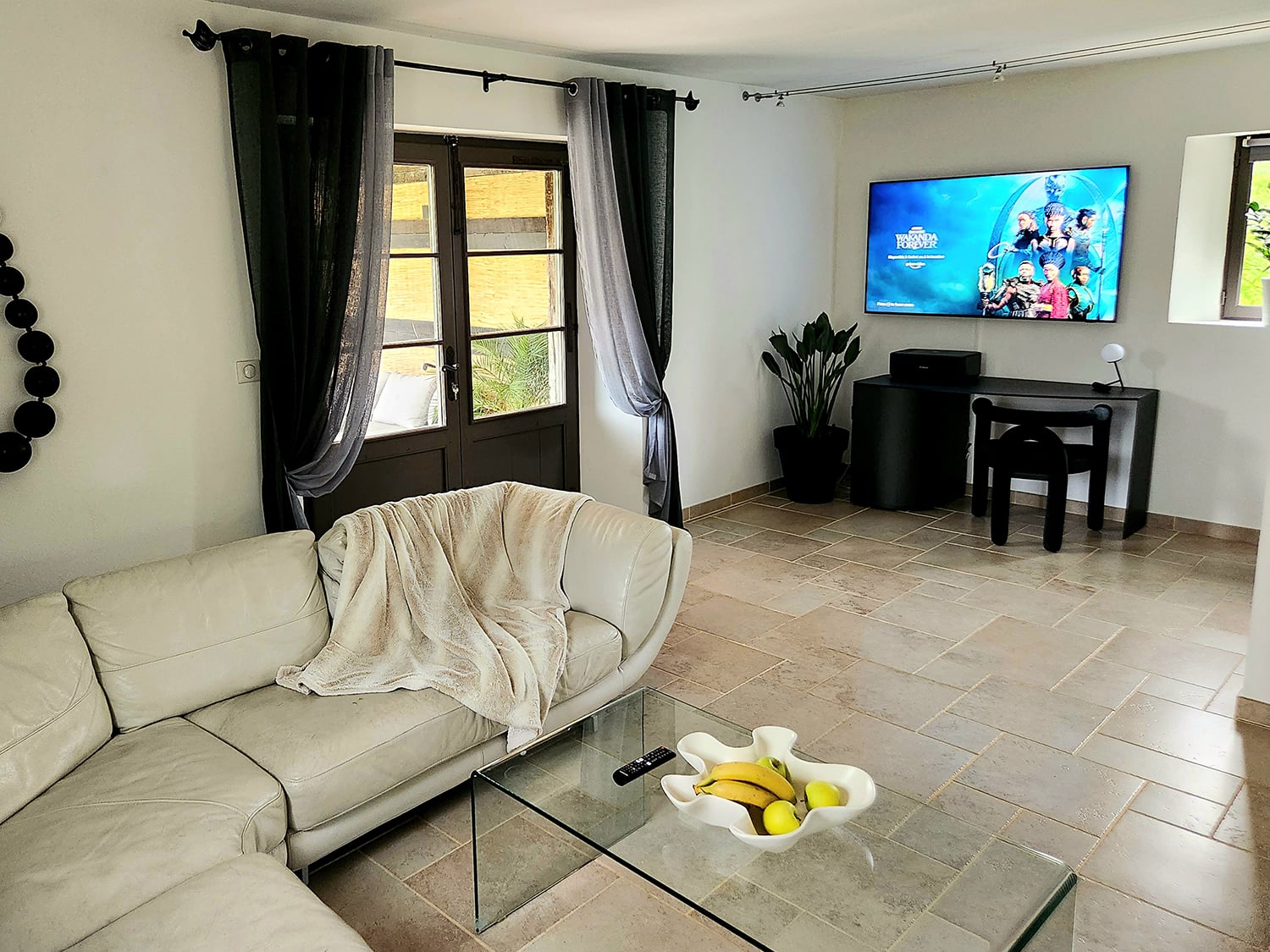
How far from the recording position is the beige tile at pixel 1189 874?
2.51 meters

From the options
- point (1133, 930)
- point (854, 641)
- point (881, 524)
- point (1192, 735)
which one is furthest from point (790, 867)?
point (881, 524)

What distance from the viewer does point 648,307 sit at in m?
5.14

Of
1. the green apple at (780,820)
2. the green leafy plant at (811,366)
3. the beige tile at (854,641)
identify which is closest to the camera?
the green apple at (780,820)

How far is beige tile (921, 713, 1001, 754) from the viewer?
3375mm

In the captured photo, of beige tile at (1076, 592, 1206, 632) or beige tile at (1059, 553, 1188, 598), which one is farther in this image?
beige tile at (1059, 553, 1188, 598)

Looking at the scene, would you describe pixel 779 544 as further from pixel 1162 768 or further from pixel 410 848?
pixel 410 848

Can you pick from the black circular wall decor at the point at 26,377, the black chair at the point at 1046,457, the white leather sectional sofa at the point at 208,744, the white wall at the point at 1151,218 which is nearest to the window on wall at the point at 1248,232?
the white wall at the point at 1151,218

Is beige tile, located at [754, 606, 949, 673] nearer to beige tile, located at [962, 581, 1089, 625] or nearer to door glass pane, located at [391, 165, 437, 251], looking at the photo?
beige tile, located at [962, 581, 1089, 625]

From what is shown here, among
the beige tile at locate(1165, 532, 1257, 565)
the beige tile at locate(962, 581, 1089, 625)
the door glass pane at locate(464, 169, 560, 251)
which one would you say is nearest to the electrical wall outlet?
the door glass pane at locate(464, 169, 560, 251)

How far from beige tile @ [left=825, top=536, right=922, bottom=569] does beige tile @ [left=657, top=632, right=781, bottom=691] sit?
4.22ft

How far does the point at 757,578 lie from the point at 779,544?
0.58m

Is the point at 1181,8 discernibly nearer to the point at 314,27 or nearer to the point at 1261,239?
the point at 1261,239

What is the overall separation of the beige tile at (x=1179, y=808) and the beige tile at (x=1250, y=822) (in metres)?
0.03

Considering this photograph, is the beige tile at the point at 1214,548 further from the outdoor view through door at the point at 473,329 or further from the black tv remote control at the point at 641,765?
the black tv remote control at the point at 641,765
